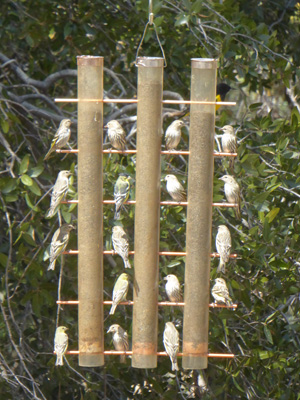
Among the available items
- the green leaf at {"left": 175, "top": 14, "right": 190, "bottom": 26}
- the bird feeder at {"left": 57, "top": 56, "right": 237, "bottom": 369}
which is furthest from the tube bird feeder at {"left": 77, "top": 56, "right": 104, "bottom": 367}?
the green leaf at {"left": 175, "top": 14, "right": 190, "bottom": 26}

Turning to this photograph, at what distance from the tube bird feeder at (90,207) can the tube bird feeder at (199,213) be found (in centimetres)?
44

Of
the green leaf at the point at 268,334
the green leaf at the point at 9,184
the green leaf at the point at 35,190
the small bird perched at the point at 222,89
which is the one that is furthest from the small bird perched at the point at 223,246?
the small bird perched at the point at 222,89

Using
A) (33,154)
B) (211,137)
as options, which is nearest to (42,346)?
(33,154)

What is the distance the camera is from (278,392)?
571 centimetres

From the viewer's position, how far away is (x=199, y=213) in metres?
4.32

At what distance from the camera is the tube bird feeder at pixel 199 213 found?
4.23 metres

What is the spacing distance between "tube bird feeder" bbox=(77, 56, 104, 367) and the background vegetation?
807 millimetres

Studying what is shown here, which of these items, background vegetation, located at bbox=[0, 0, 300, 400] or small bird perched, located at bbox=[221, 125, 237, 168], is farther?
background vegetation, located at bbox=[0, 0, 300, 400]

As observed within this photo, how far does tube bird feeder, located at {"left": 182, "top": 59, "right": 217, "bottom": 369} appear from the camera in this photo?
4230mm

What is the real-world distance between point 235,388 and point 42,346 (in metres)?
1.60

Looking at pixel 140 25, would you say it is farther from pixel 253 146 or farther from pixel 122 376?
pixel 122 376

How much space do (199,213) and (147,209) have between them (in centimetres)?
26

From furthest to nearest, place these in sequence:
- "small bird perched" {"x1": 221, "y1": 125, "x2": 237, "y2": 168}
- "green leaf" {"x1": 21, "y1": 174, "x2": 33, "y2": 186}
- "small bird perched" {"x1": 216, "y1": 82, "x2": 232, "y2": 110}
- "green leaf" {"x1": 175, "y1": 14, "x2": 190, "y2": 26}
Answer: "small bird perched" {"x1": 216, "y1": 82, "x2": 232, "y2": 110} → "green leaf" {"x1": 175, "y1": 14, "x2": 190, "y2": 26} → "green leaf" {"x1": 21, "y1": 174, "x2": 33, "y2": 186} → "small bird perched" {"x1": 221, "y1": 125, "x2": 237, "y2": 168}

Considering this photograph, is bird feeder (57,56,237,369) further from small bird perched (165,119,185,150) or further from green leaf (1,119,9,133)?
green leaf (1,119,9,133)
